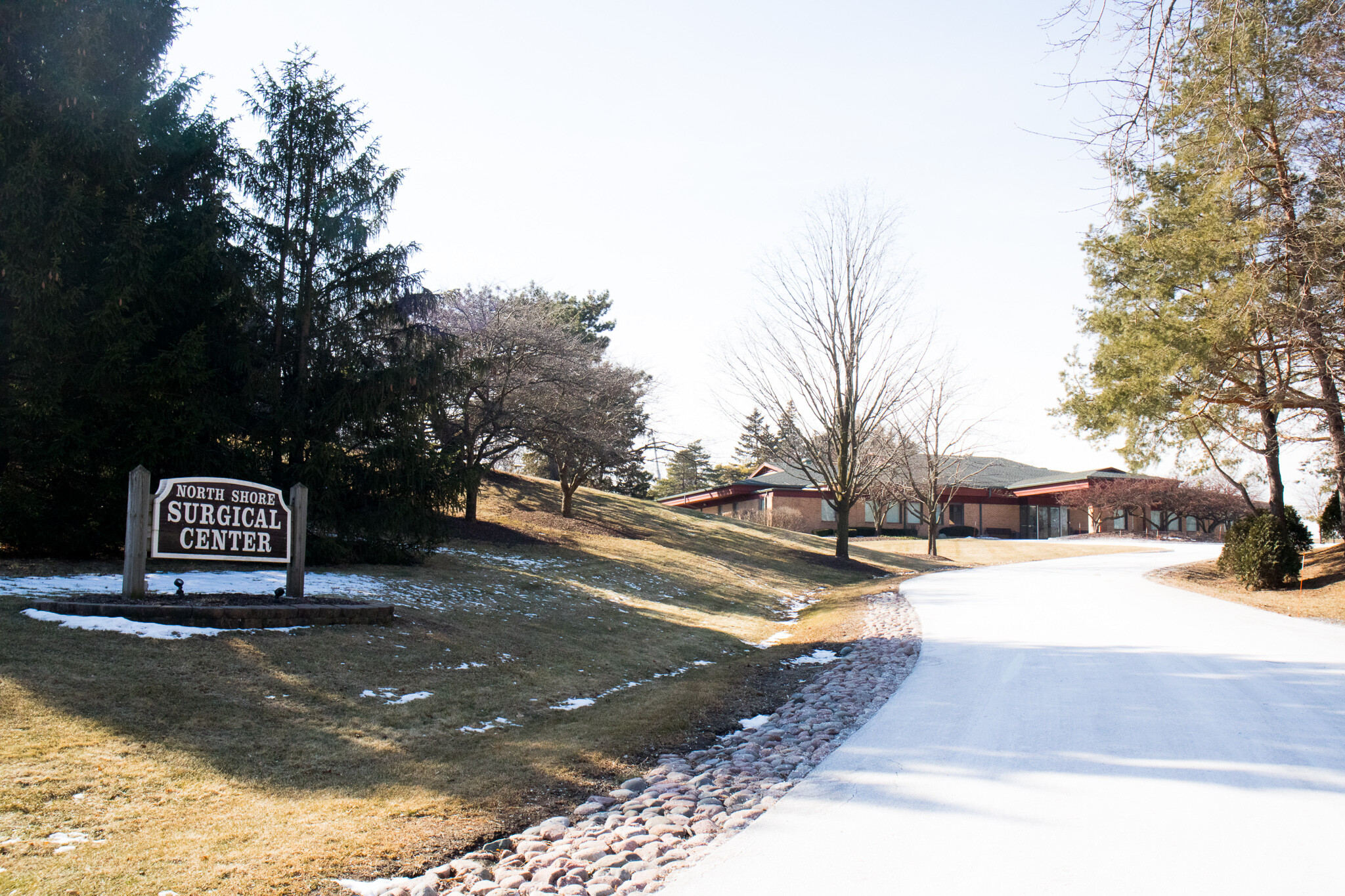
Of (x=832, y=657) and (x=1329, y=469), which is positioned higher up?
(x=1329, y=469)

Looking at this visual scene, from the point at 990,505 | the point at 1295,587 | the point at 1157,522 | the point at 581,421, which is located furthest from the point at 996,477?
the point at 581,421

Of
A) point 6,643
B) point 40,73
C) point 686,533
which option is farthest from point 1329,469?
point 40,73

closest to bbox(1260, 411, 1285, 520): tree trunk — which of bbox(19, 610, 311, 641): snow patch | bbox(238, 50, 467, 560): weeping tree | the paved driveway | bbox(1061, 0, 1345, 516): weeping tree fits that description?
bbox(1061, 0, 1345, 516): weeping tree

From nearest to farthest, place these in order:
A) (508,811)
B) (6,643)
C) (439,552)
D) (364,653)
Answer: (508,811) < (6,643) < (364,653) < (439,552)

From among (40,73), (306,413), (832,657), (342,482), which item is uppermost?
(40,73)

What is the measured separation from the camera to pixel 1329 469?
2080cm

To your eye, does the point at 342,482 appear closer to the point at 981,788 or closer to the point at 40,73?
the point at 40,73

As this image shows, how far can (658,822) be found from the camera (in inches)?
174

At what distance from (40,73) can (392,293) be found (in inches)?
215

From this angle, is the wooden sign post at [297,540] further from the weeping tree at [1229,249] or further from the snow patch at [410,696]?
the weeping tree at [1229,249]

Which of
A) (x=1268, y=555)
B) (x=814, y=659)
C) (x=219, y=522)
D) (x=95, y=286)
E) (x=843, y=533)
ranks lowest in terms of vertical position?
(x=814, y=659)

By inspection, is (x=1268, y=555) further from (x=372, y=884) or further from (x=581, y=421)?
(x=372, y=884)

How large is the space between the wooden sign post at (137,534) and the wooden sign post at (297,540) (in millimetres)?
1491

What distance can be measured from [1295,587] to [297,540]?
63.7 ft
